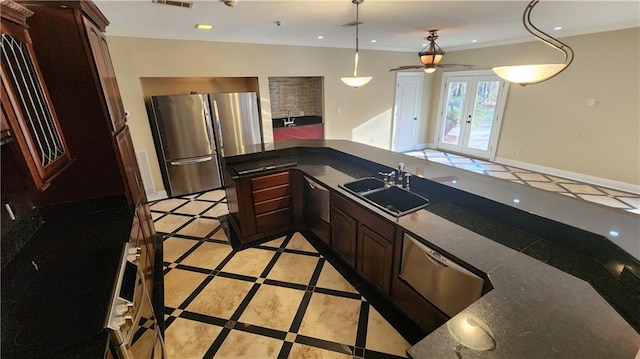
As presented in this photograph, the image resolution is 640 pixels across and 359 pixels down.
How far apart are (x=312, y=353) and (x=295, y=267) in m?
0.92

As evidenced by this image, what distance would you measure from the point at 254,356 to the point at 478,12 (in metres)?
4.14

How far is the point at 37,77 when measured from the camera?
1.52m

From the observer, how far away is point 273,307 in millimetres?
2186

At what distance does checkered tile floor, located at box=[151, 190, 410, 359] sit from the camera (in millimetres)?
1846

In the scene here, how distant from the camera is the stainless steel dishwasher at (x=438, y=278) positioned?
1.42 m

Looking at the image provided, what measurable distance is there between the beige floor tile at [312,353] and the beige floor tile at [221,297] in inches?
24.6

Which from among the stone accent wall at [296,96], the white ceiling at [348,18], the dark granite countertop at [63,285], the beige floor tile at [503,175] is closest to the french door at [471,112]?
the beige floor tile at [503,175]

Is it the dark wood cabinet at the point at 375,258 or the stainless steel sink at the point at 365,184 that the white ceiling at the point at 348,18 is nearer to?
the stainless steel sink at the point at 365,184

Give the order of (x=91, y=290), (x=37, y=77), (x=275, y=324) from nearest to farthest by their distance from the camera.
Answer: (x=91, y=290) < (x=37, y=77) < (x=275, y=324)

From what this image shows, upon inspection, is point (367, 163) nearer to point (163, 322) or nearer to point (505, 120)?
point (163, 322)

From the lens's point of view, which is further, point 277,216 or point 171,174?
point 171,174

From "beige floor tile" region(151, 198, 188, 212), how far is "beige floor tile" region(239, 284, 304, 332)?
8.02ft

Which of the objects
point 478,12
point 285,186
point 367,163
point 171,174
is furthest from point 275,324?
point 478,12

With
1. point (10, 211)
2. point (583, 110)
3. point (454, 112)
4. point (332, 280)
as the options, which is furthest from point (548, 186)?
point (10, 211)
